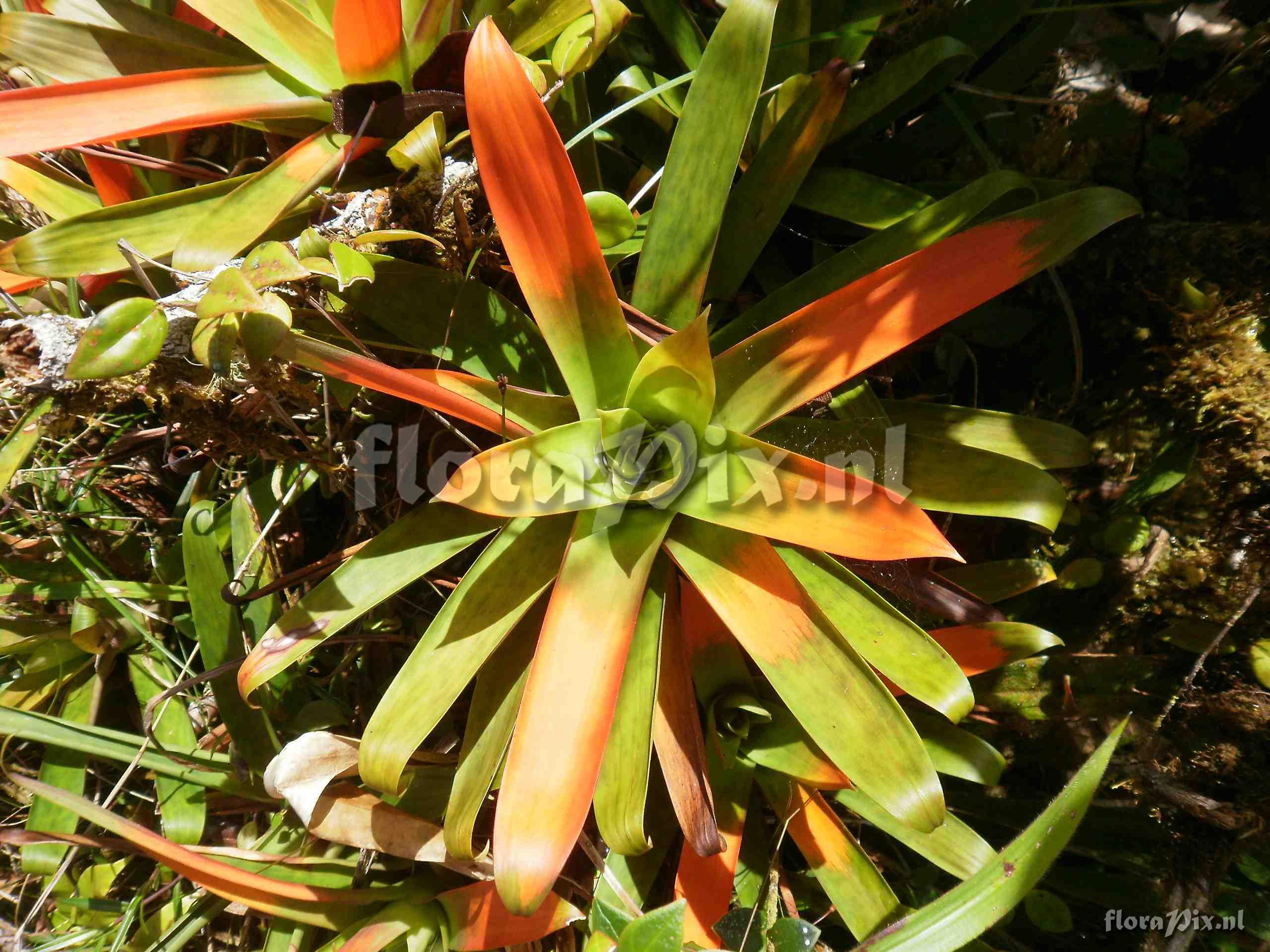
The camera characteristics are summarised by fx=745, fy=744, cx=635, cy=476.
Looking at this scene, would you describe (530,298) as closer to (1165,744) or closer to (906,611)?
(906,611)

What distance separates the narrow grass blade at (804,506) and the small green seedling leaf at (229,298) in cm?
53

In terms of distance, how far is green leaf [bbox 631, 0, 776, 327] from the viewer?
35.9 inches

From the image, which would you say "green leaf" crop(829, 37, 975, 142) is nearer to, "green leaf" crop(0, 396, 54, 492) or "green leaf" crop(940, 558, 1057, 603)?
"green leaf" crop(940, 558, 1057, 603)

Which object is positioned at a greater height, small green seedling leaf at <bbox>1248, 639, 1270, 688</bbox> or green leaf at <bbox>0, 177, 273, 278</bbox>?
green leaf at <bbox>0, 177, 273, 278</bbox>

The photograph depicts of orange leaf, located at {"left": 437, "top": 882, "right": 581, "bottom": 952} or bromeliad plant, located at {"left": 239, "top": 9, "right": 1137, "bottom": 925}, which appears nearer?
bromeliad plant, located at {"left": 239, "top": 9, "right": 1137, "bottom": 925}

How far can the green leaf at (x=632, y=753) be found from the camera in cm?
93

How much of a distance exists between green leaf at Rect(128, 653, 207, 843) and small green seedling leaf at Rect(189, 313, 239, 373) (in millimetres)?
807

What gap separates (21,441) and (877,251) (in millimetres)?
1269

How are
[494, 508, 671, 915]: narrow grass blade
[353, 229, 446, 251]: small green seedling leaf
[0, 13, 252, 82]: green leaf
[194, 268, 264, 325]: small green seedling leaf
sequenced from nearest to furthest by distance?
[194, 268, 264, 325]: small green seedling leaf
[494, 508, 671, 915]: narrow grass blade
[353, 229, 446, 251]: small green seedling leaf
[0, 13, 252, 82]: green leaf

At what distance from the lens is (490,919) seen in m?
1.09

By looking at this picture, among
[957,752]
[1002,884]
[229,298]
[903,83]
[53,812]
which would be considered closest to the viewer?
[229,298]

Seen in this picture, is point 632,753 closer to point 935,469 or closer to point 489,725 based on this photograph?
point 489,725

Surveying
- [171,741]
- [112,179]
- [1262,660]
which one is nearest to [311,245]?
[112,179]

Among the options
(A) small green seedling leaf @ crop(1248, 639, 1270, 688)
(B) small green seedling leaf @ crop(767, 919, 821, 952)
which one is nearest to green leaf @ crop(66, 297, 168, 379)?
(B) small green seedling leaf @ crop(767, 919, 821, 952)
